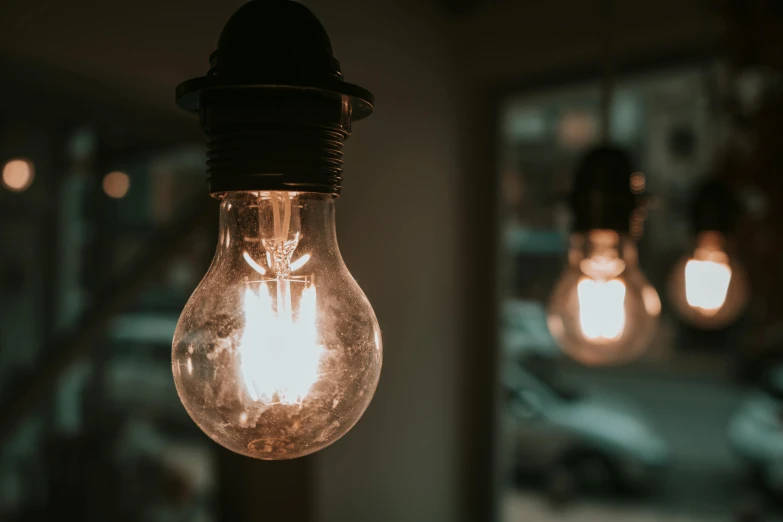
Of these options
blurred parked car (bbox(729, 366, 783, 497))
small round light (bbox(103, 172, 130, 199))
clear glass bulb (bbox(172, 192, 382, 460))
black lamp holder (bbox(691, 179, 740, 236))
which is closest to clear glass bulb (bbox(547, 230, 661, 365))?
black lamp holder (bbox(691, 179, 740, 236))

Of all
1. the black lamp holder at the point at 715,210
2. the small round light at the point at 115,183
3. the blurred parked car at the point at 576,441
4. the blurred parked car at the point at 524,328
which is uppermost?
the small round light at the point at 115,183

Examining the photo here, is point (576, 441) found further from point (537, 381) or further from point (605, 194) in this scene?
point (605, 194)

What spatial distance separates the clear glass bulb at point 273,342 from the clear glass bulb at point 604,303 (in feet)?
2.12

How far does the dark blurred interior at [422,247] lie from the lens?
1.32 meters

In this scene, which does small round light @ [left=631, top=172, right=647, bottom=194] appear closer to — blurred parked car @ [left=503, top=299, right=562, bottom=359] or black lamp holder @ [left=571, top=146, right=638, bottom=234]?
black lamp holder @ [left=571, top=146, right=638, bottom=234]

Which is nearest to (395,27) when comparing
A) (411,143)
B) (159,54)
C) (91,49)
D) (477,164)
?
(411,143)

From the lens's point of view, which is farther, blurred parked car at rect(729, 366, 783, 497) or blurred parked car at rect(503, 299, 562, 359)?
blurred parked car at rect(729, 366, 783, 497)

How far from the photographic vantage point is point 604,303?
1.02 meters

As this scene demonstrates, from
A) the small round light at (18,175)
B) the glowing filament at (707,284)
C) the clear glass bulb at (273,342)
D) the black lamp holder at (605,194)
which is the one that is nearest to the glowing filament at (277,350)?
the clear glass bulb at (273,342)

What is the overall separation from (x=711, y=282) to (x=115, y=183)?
1.36m

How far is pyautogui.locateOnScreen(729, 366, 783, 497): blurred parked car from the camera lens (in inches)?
103

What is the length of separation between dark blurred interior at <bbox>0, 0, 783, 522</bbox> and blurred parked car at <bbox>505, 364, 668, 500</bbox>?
0.01 metres

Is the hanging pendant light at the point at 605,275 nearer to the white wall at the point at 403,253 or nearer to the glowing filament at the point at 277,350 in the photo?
the glowing filament at the point at 277,350

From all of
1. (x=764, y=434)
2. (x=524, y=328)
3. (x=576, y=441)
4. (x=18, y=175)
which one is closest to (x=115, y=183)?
(x=18, y=175)
